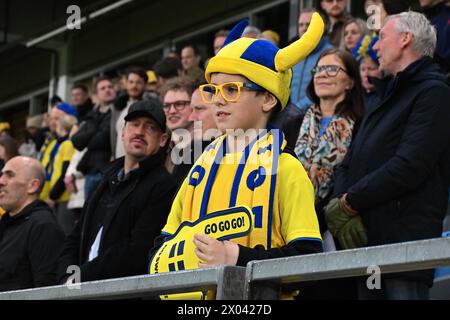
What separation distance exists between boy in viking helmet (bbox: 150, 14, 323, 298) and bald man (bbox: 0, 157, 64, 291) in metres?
2.60

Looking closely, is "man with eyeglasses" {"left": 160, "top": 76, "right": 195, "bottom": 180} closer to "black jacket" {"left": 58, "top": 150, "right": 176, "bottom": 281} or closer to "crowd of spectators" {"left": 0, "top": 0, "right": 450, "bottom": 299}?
"crowd of spectators" {"left": 0, "top": 0, "right": 450, "bottom": 299}

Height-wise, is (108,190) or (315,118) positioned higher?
(315,118)

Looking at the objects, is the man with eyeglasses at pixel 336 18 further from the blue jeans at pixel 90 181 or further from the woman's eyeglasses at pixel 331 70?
the woman's eyeglasses at pixel 331 70

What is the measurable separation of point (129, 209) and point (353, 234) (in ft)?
4.15

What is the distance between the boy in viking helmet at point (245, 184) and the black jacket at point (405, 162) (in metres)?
1.21

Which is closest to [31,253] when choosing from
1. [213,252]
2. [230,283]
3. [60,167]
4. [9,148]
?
[213,252]

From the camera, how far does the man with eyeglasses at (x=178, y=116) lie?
19.9ft

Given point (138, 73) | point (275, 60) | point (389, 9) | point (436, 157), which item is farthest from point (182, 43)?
point (275, 60)

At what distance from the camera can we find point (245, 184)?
3.75 m

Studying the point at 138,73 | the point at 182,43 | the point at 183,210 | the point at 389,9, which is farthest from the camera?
the point at 182,43

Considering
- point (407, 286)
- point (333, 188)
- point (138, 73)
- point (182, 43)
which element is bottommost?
point (407, 286)

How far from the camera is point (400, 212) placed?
5004 millimetres

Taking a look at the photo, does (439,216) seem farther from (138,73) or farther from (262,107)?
(138,73)

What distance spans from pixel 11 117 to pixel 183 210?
50.9 ft
